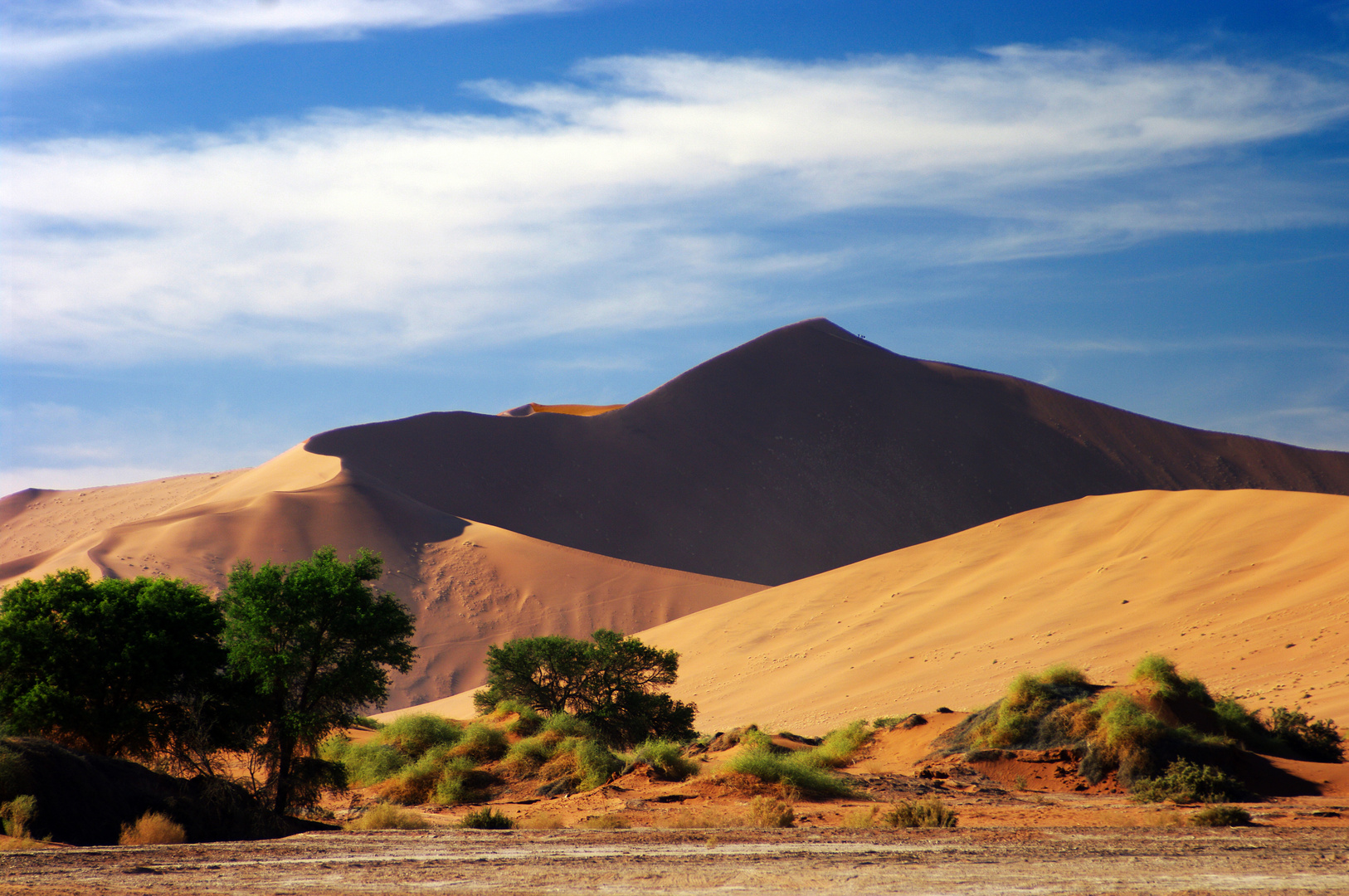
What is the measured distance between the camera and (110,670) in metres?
17.1

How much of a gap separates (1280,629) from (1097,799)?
513 inches

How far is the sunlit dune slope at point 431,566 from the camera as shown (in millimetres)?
48000

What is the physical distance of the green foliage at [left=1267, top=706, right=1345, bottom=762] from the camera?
19.3m

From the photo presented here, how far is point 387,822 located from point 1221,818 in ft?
38.6

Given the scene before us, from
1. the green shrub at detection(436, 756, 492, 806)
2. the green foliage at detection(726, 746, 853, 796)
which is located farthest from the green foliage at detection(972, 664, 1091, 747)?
the green shrub at detection(436, 756, 492, 806)

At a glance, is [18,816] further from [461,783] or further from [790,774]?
[790,774]

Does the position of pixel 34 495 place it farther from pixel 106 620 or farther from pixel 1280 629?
pixel 1280 629

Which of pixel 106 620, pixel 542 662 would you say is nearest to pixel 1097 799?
pixel 542 662

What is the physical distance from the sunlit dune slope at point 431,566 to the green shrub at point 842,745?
2554cm

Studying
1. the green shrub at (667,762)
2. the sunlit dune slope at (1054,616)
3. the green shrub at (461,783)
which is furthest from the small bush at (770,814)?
the sunlit dune slope at (1054,616)

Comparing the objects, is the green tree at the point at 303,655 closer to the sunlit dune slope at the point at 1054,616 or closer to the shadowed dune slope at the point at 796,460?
the sunlit dune slope at the point at 1054,616

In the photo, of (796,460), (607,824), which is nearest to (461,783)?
(607,824)

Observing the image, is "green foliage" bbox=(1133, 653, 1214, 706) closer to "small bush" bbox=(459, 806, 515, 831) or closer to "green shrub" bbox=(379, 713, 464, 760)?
"small bush" bbox=(459, 806, 515, 831)

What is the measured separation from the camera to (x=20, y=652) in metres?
17.0
